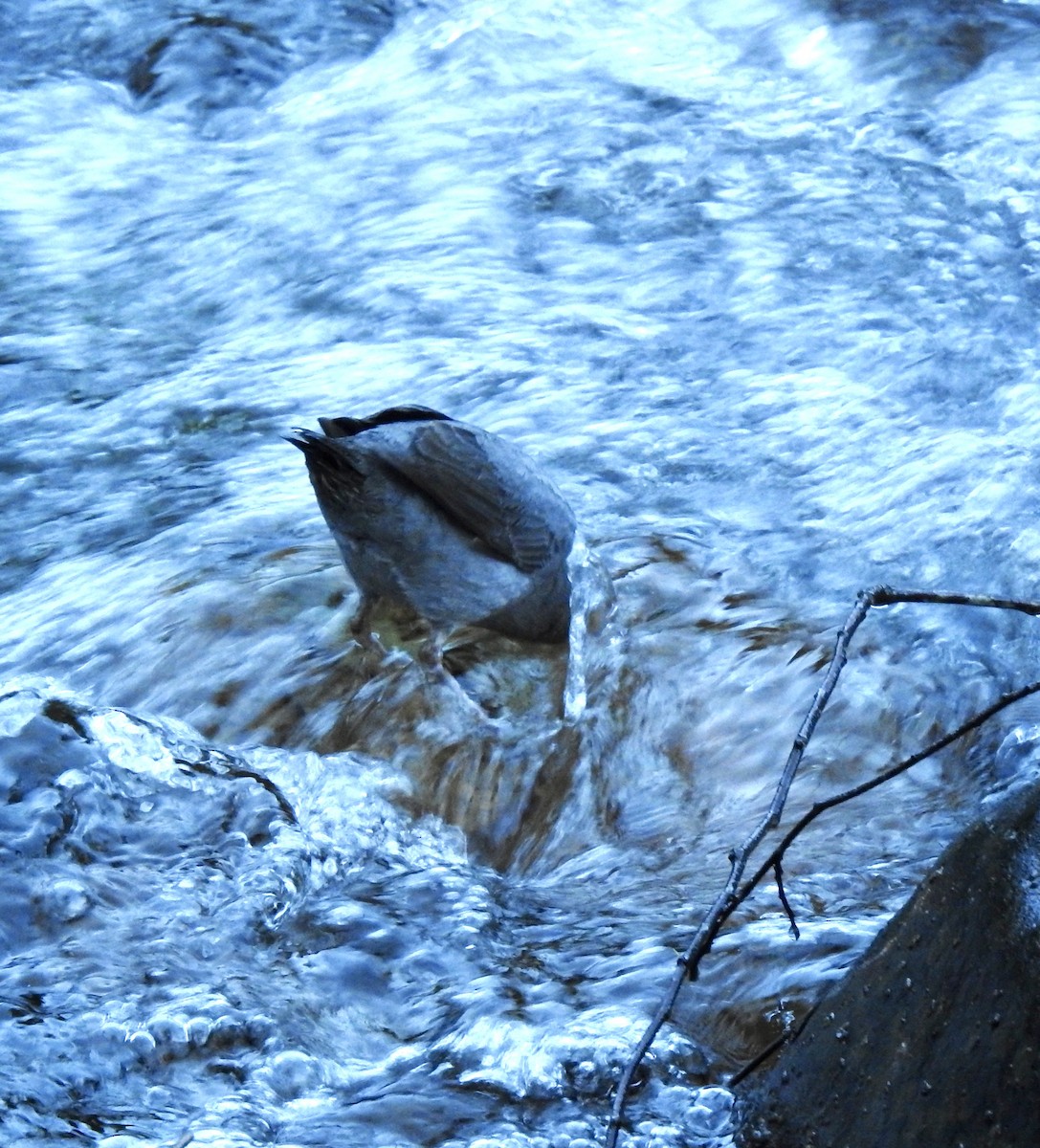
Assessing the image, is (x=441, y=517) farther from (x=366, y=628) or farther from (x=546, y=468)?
(x=546, y=468)

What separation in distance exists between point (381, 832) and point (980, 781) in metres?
1.22

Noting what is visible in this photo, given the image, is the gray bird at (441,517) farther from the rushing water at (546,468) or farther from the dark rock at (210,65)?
the dark rock at (210,65)

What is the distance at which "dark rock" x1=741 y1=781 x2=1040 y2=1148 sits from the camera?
1.82 m

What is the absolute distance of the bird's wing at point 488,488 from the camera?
3.54m

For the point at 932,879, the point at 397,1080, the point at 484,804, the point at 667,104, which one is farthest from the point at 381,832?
the point at 667,104

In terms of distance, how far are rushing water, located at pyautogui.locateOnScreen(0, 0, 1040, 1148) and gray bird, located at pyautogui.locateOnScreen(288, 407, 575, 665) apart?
0.16m

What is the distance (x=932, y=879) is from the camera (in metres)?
2.05

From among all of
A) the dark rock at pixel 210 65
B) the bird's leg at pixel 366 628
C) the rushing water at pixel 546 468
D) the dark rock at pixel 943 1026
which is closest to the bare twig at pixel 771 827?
the dark rock at pixel 943 1026

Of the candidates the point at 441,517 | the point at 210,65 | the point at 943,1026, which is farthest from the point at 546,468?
the point at 210,65

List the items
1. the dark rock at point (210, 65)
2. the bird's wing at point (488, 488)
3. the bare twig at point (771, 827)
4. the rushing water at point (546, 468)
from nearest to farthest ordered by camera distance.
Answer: the bare twig at point (771, 827), the rushing water at point (546, 468), the bird's wing at point (488, 488), the dark rock at point (210, 65)

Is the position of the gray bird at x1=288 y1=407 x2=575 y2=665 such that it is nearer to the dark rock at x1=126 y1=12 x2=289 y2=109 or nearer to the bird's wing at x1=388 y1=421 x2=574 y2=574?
the bird's wing at x1=388 y1=421 x2=574 y2=574

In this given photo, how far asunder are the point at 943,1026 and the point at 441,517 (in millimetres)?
1937

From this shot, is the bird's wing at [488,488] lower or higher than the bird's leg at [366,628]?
higher

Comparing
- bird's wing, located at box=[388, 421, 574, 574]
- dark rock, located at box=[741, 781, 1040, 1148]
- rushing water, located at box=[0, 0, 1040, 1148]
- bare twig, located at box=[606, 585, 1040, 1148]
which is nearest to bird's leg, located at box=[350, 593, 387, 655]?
rushing water, located at box=[0, 0, 1040, 1148]
